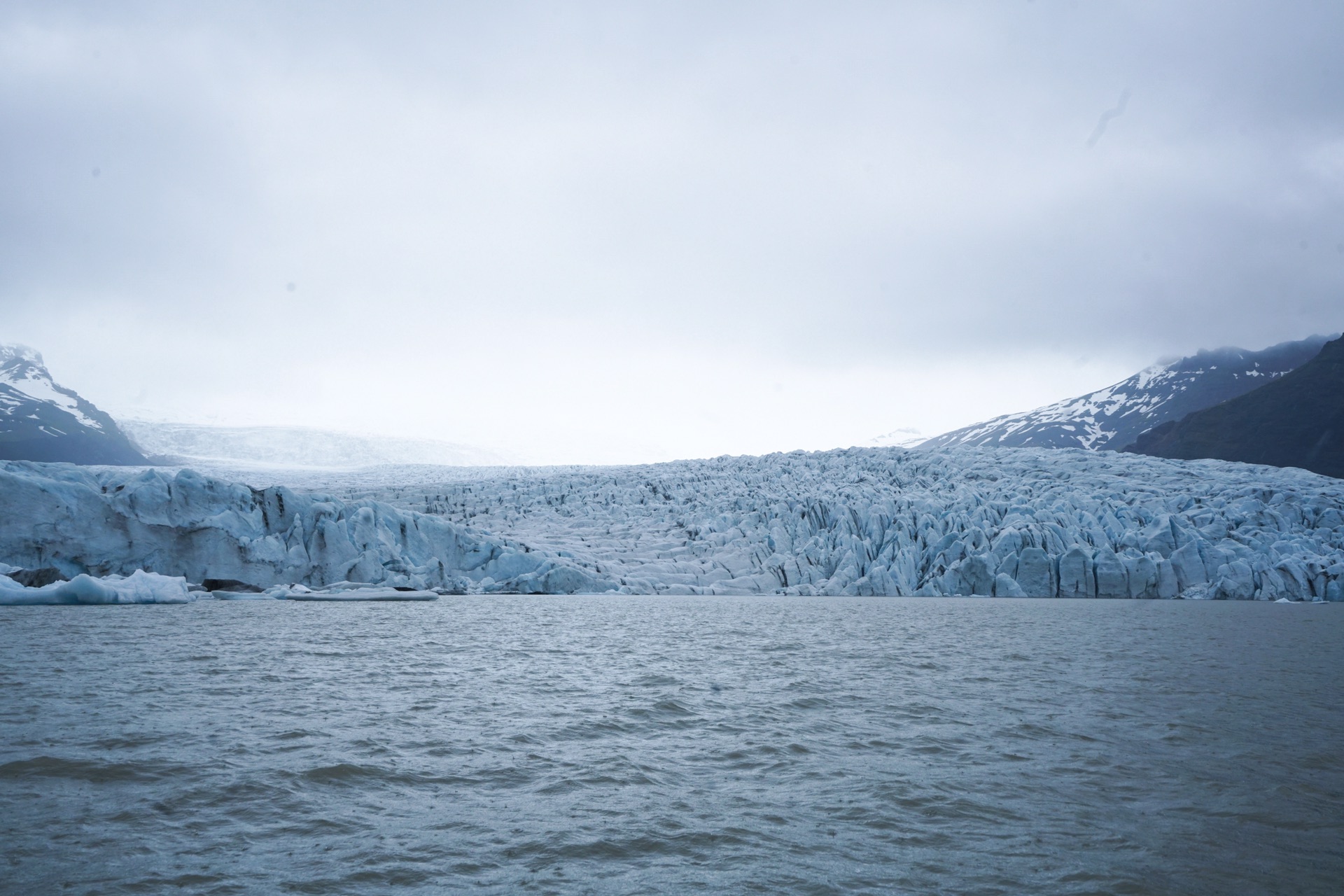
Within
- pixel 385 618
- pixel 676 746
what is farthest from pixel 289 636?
pixel 676 746

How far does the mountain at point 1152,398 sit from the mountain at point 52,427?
136615 millimetres

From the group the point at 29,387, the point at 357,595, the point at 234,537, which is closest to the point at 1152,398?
the point at 357,595

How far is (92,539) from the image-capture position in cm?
2947

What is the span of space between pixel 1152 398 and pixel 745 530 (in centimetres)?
14344

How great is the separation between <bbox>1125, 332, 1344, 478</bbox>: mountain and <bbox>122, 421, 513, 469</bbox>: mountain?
9280cm

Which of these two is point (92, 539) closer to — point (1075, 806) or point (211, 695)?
point (211, 695)

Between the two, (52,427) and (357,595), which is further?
(52,427)

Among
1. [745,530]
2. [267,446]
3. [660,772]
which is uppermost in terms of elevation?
[267,446]

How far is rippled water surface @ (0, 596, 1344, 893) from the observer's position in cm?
448

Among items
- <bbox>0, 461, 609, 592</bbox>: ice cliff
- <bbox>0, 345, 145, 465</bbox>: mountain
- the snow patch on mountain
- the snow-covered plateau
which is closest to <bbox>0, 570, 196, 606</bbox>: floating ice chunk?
<bbox>0, 461, 609, 592</bbox>: ice cliff

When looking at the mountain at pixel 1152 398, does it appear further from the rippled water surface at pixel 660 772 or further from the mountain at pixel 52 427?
the rippled water surface at pixel 660 772

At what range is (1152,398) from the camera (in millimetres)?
156750

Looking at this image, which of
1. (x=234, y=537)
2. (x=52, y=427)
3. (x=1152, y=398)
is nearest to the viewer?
(x=234, y=537)

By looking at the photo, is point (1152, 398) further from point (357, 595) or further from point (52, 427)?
point (52, 427)
